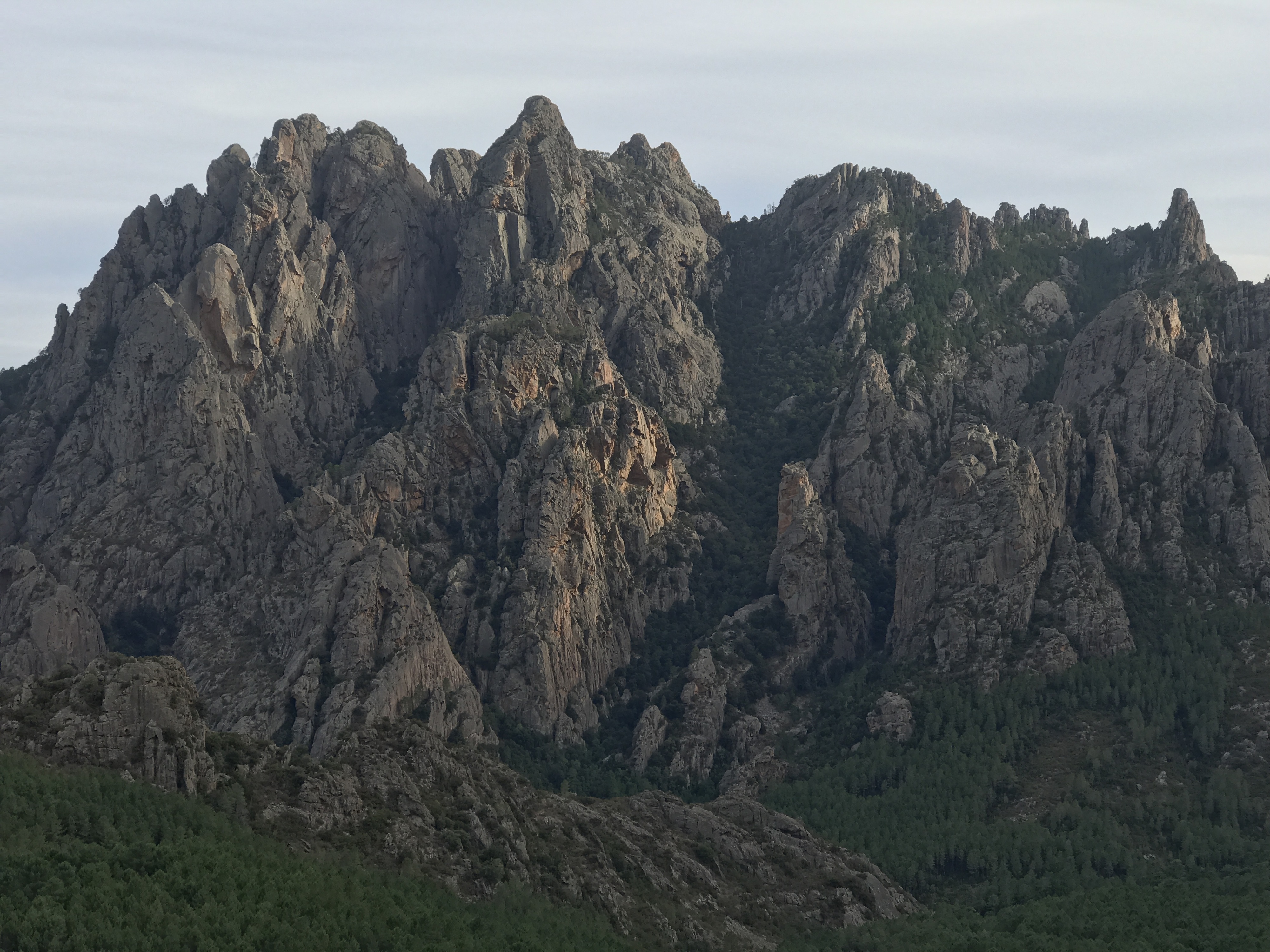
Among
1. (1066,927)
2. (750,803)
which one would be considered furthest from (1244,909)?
(750,803)

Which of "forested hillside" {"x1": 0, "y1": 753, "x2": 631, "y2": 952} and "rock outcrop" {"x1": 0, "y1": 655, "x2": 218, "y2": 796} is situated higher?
"rock outcrop" {"x1": 0, "y1": 655, "x2": 218, "y2": 796}

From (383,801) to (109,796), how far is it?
23.7m

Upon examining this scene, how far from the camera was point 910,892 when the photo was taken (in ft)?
535

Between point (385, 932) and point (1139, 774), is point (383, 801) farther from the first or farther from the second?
point (1139, 774)

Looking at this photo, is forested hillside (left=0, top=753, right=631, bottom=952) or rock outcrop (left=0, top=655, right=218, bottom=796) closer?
forested hillside (left=0, top=753, right=631, bottom=952)

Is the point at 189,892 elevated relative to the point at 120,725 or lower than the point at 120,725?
lower

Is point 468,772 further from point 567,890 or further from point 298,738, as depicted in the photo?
point 298,738

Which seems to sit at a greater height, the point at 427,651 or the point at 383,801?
the point at 427,651

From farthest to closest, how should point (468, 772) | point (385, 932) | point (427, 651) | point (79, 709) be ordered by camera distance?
point (427, 651), point (468, 772), point (79, 709), point (385, 932)

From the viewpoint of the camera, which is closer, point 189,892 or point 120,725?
point 189,892

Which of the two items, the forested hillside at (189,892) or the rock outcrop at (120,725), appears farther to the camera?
the rock outcrop at (120,725)

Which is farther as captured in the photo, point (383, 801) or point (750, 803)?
point (750, 803)

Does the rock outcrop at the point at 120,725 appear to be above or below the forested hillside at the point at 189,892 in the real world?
above

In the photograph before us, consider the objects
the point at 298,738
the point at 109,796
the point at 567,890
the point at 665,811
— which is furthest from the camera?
the point at 298,738
